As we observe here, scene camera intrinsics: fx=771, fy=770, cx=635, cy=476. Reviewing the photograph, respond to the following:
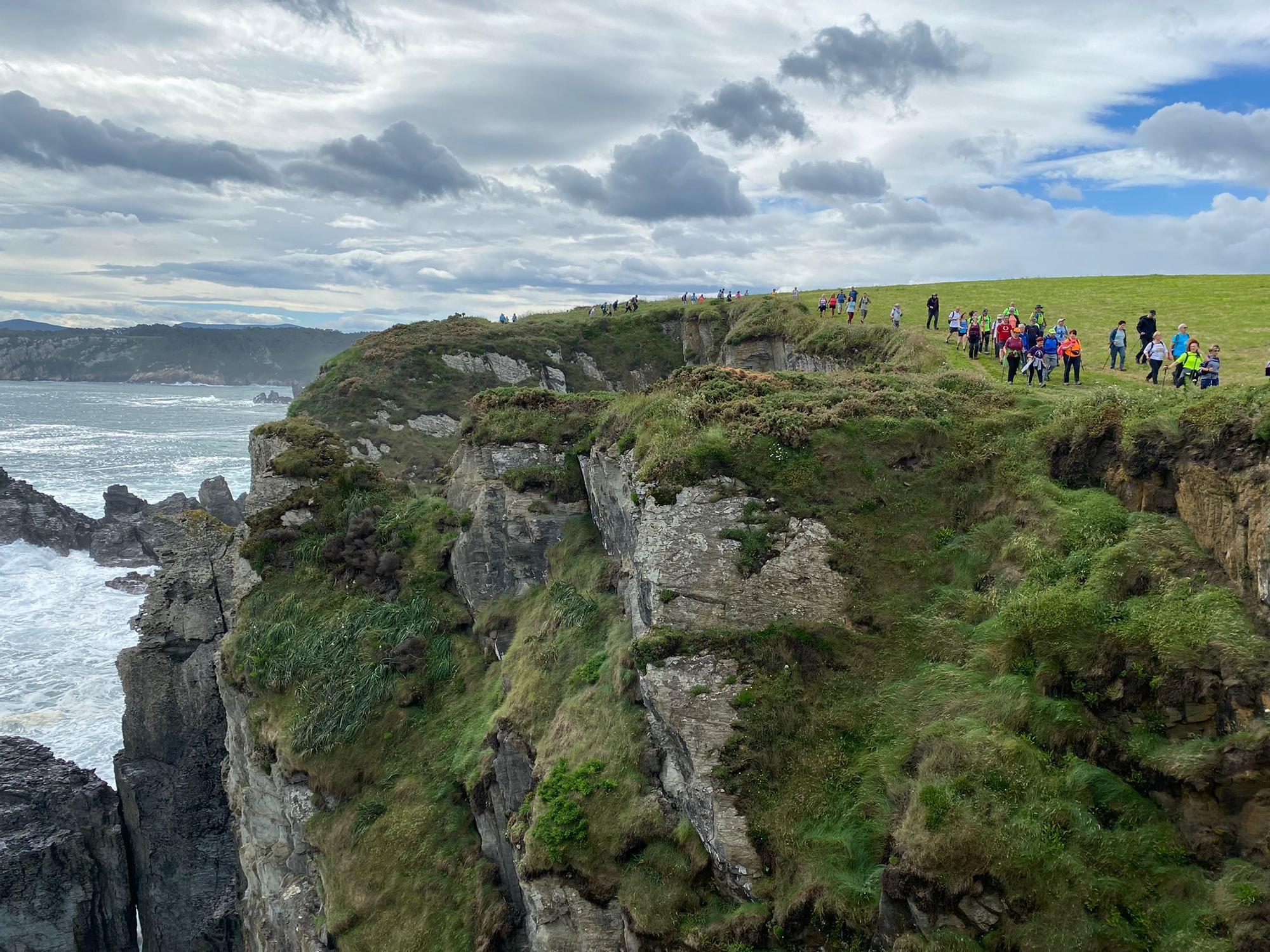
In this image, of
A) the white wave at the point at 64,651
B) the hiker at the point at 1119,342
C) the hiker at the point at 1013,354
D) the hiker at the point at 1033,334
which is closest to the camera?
the hiker at the point at 1013,354

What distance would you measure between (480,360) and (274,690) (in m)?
43.5

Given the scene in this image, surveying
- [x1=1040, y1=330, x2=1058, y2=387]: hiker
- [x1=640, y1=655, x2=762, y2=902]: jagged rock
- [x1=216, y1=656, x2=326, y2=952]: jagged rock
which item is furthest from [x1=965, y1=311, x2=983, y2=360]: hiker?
[x1=216, y1=656, x2=326, y2=952]: jagged rock

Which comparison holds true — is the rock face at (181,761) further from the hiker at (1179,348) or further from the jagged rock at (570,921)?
the hiker at (1179,348)

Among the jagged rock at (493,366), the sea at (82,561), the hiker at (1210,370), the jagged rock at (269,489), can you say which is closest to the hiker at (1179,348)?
the hiker at (1210,370)

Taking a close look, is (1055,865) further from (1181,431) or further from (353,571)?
(353,571)

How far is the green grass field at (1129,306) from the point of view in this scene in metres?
24.5

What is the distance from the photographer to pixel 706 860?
1312 cm

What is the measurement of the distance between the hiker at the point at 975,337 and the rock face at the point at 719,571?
1599 centimetres

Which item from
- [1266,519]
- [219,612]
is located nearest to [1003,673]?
[1266,519]

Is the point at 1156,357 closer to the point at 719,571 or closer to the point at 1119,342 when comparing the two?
the point at 1119,342

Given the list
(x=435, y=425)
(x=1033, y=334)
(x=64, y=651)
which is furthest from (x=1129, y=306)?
(x=64, y=651)

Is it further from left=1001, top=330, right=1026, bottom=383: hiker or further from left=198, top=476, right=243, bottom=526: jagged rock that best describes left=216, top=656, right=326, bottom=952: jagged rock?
left=198, top=476, right=243, bottom=526: jagged rock

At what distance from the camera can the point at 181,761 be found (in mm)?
27922

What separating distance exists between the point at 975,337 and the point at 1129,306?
13.6m
